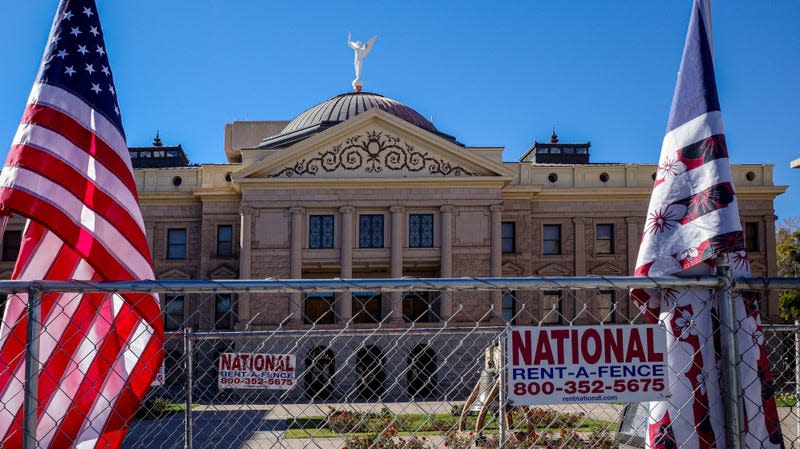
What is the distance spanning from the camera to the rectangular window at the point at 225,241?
123 ft

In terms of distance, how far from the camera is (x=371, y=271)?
3681cm

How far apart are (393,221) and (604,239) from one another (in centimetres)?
1130

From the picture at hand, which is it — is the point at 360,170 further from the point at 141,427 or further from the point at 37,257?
the point at 37,257

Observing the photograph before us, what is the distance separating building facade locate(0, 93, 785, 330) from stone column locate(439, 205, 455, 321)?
72mm

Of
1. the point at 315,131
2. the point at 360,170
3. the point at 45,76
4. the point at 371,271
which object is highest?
the point at 315,131

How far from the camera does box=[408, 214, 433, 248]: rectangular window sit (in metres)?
35.4

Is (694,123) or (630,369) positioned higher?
(694,123)

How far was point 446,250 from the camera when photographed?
34719 millimetres

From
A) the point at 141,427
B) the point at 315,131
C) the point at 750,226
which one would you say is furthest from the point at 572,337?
the point at 750,226

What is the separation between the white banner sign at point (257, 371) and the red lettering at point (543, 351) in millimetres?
5502

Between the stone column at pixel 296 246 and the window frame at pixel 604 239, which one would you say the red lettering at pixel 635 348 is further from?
the window frame at pixel 604 239

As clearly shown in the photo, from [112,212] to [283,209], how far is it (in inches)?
1213

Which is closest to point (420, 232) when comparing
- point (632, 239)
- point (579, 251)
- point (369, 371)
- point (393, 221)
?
point (393, 221)

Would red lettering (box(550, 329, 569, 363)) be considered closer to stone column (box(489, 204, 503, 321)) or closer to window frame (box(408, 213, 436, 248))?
stone column (box(489, 204, 503, 321))
